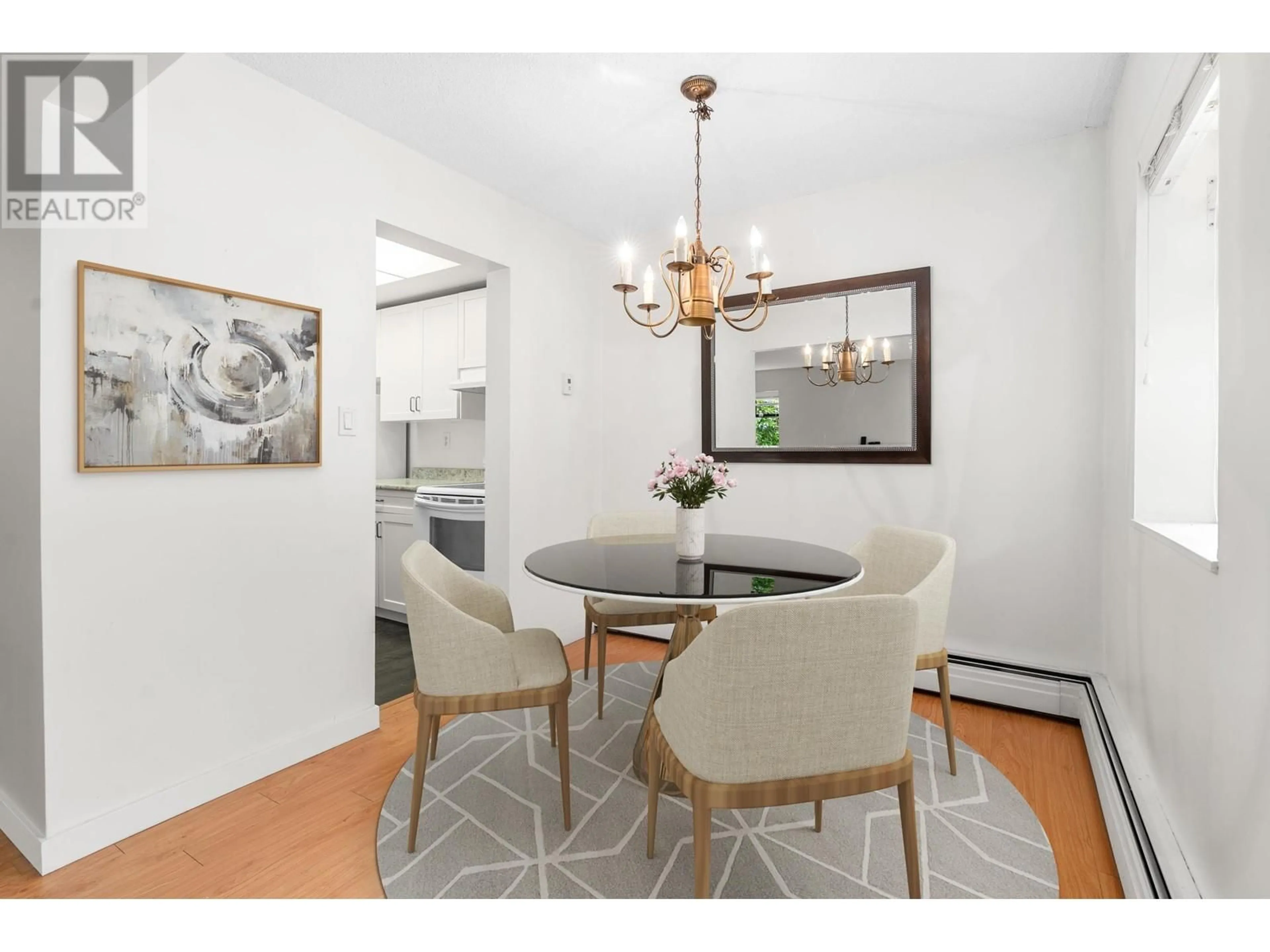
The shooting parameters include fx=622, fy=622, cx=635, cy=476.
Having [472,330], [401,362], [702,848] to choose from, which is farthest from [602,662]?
[401,362]

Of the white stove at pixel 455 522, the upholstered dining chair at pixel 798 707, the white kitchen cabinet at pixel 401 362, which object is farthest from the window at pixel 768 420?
the white kitchen cabinet at pixel 401 362

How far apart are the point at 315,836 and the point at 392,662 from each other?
4.99 feet

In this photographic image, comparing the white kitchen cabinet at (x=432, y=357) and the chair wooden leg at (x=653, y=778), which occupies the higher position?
the white kitchen cabinet at (x=432, y=357)

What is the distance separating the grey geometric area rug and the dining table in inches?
10.4

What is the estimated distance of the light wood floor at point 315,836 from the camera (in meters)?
1.62

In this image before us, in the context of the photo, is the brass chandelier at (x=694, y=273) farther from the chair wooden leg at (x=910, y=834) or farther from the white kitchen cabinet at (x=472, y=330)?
the white kitchen cabinet at (x=472, y=330)

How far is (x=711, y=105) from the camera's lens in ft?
7.89

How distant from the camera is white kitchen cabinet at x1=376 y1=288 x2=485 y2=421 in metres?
4.21

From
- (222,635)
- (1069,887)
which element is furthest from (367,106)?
(1069,887)

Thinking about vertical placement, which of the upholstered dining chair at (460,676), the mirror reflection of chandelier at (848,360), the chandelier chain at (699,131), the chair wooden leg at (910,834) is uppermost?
the chandelier chain at (699,131)

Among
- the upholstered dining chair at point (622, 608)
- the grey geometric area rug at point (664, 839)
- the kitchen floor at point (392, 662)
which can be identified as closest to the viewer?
the grey geometric area rug at point (664, 839)

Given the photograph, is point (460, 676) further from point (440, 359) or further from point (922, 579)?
point (440, 359)

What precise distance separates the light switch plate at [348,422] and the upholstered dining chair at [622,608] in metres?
1.06
